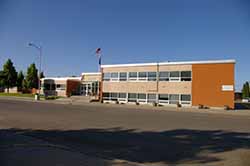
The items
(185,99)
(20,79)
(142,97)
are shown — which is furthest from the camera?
(20,79)

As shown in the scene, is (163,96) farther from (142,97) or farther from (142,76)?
(142,76)

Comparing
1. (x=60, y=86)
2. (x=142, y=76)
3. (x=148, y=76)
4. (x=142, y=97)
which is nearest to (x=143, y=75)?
(x=142, y=76)

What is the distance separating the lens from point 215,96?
35.9 m

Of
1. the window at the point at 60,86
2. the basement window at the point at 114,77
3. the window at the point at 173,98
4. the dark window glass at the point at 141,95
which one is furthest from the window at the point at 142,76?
the window at the point at 60,86

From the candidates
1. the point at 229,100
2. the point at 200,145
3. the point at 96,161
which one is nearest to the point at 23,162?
the point at 96,161

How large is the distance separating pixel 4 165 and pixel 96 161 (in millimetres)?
2039

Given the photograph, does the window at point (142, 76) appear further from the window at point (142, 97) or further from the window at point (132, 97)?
the window at point (132, 97)

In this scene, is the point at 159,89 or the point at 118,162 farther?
the point at 159,89

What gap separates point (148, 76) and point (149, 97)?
303cm

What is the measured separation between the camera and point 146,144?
9.83 m

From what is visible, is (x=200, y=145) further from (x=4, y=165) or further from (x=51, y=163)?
(x=4, y=165)

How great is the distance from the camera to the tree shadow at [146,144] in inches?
311

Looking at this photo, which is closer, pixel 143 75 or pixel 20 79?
pixel 143 75

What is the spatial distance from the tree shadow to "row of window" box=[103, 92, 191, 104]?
26035 millimetres
